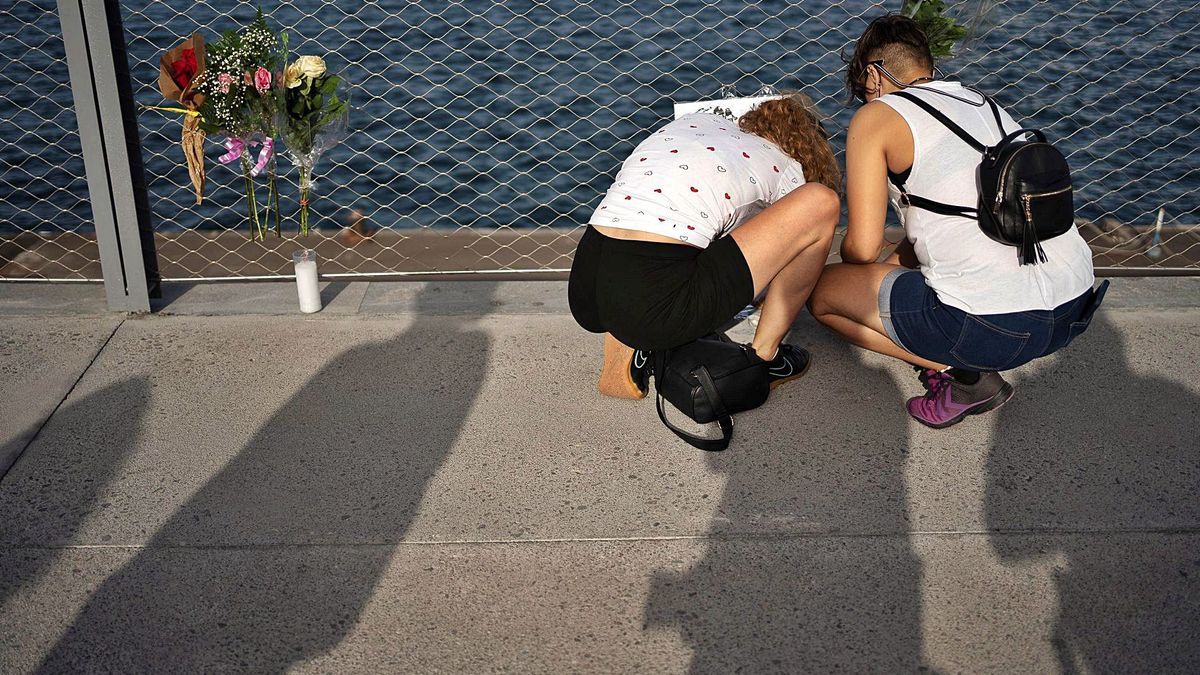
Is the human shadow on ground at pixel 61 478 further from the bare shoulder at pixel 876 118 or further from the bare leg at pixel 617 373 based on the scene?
the bare shoulder at pixel 876 118

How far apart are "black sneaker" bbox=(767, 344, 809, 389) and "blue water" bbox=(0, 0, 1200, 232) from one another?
9.78ft

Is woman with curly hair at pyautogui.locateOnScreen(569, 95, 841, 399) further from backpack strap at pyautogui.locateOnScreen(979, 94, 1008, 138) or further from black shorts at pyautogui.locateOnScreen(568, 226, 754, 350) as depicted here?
backpack strap at pyautogui.locateOnScreen(979, 94, 1008, 138)

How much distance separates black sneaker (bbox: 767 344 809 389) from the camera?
11.7 feet

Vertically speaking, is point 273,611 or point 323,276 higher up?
point 273,611

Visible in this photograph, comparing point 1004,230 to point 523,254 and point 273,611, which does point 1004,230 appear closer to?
point 273,611

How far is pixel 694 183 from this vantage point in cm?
315

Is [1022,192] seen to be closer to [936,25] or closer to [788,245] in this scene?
[788,245]

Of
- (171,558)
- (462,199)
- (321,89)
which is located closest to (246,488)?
(171,558)

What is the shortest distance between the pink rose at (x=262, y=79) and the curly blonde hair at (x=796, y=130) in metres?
1.50

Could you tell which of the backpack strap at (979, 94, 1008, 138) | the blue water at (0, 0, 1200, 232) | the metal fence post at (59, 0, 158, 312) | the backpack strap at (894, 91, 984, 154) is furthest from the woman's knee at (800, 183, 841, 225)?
the blue water at (0, 0, 1200, 232)

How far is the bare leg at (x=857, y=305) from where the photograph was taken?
11.2ft

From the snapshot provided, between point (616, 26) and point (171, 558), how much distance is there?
303 inches

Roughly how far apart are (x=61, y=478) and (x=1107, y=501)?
2729mm

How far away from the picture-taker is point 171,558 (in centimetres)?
282
